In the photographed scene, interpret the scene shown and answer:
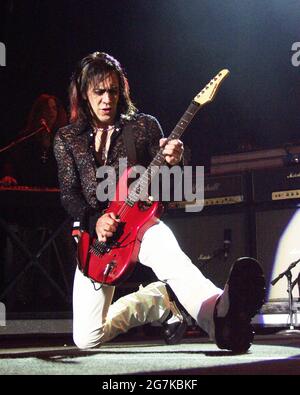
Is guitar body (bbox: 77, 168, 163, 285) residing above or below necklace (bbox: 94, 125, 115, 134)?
below

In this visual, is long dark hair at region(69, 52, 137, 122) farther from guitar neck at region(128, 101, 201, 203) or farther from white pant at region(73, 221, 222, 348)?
white pant at region(73, 221, 222, 348)

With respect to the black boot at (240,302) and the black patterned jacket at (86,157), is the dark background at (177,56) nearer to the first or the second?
the black patterned jacket at (86,157)

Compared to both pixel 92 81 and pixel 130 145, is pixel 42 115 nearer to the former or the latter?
pixel 92 81

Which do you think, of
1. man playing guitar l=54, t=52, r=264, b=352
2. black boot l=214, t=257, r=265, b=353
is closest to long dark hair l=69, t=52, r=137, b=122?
man playing guitar l=54, t=52, r=264, b=352

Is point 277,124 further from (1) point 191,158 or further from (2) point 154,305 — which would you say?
(2) point 154,305

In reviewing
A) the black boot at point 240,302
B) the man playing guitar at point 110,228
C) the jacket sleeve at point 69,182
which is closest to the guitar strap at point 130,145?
the man playing guitar at point 110,228

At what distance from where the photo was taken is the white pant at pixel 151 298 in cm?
253

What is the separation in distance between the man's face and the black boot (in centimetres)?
102

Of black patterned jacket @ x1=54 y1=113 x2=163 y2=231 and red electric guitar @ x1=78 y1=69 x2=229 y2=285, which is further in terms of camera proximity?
black patterned jacket @ x1=54 y1=113 x2=163 y2=231

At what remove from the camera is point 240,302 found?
2.39 metres

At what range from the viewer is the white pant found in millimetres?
2529

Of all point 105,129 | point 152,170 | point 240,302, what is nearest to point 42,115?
point 105,129

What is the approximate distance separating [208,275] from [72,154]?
7.96 ft

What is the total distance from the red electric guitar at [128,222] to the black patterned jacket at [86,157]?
17 centimetres
